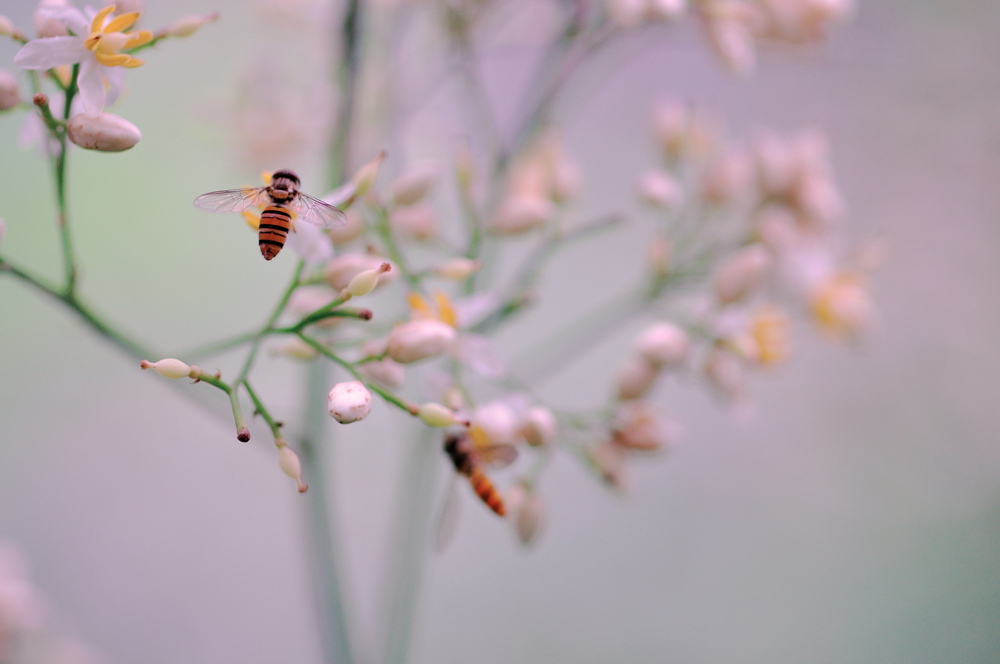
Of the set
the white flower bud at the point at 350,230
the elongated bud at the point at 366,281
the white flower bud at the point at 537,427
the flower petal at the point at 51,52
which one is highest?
the flower petal at the point at 51,52

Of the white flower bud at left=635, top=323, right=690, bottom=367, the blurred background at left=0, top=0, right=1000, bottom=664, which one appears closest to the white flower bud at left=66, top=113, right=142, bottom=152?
the white flower bud at left=635, top=323, right=690, bottom=367

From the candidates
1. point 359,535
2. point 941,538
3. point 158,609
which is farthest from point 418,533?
point 941,538

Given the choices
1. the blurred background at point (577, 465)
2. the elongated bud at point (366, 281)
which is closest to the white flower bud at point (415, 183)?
the elongated bud at point (366, 281)

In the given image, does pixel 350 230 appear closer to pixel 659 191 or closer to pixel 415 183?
pixel 415 183

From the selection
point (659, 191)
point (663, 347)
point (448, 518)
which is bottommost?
point (448, 518)

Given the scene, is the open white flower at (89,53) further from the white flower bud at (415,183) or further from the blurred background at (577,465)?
the blurred background at (577,465)

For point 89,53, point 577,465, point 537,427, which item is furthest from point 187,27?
point 577,465

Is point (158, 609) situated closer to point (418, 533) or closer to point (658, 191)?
point (418, 533)
